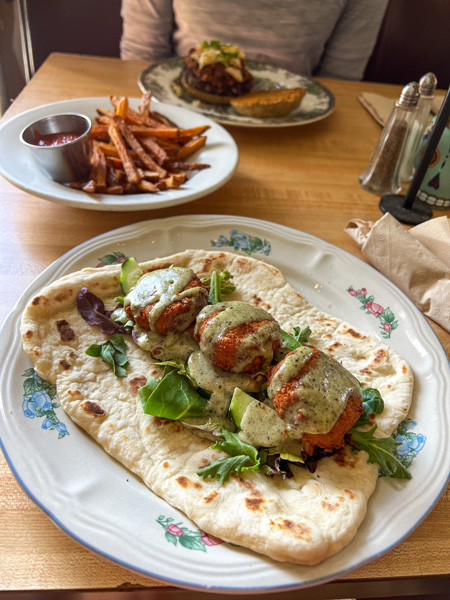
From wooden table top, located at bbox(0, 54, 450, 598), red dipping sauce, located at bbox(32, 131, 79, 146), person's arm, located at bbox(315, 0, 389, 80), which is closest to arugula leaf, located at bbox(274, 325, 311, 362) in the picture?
wooden table top, located at bbox(0, 54, 450, 598)

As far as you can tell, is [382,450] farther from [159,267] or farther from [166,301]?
[159,267]

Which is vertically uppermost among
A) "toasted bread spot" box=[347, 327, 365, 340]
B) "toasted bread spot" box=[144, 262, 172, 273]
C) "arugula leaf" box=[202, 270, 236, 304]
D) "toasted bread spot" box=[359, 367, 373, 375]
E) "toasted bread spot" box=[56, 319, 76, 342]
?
"toasted bread spot" box=[144, 262, 172, 273]

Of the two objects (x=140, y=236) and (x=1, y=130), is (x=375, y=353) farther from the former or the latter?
(x=1, y=130)

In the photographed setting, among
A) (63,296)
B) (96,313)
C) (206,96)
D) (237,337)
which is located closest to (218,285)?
(237,337)

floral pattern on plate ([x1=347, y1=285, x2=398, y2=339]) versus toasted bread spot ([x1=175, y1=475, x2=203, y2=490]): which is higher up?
floral pattern on plate ([x1=347, y1=285, x2=398, y2=339])

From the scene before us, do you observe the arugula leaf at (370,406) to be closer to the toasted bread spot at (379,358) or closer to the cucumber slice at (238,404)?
the toasted bread spot at (379,358)

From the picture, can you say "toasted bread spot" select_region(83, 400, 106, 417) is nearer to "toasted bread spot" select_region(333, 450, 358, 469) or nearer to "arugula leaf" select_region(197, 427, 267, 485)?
"arugula leaf" select_region(197, 427, 267, 485)

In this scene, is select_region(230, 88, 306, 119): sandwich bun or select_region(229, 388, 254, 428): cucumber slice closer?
select_region(229, 388, 254, 428): cucumber slice
